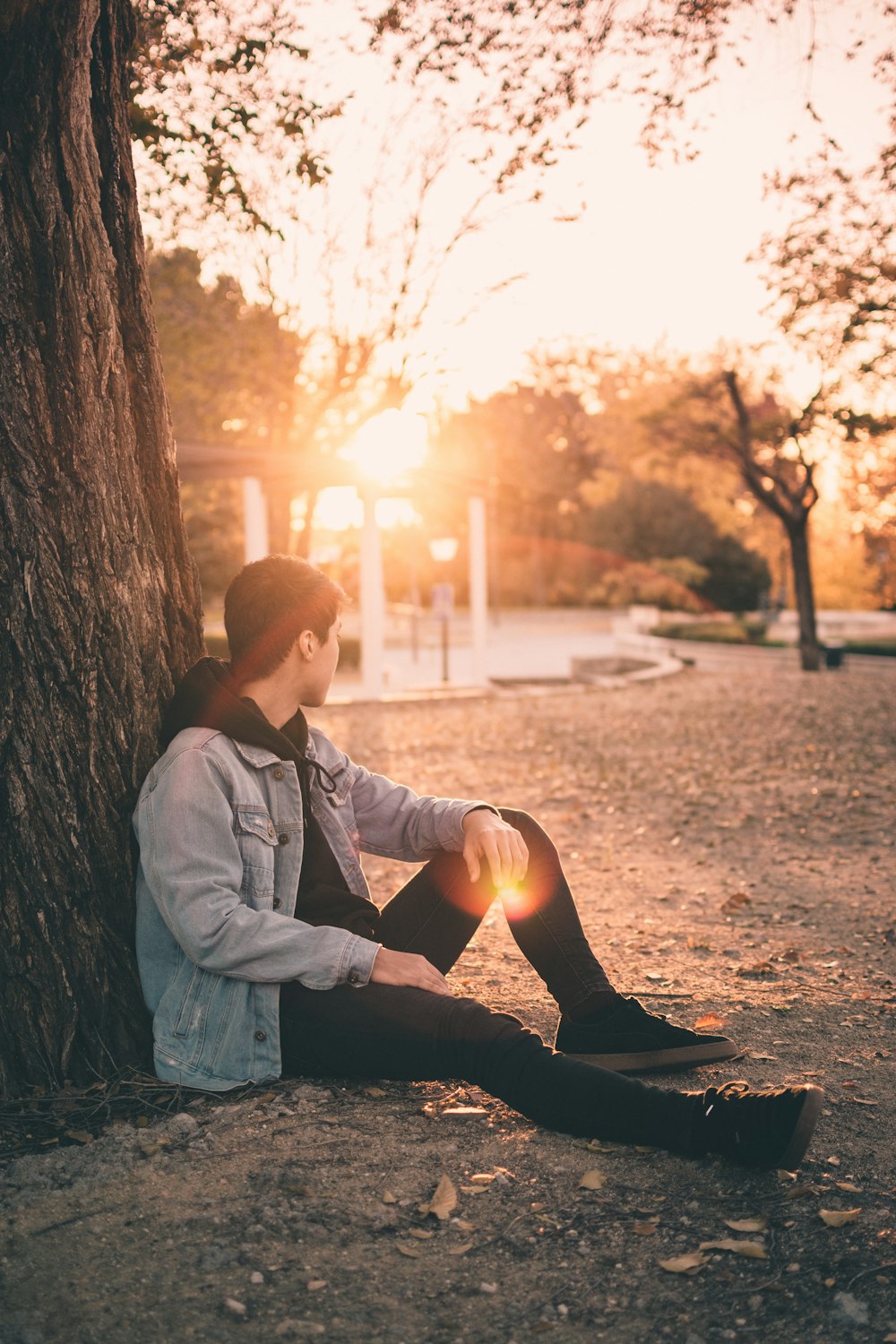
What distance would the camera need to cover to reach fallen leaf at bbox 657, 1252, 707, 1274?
2.37 meters

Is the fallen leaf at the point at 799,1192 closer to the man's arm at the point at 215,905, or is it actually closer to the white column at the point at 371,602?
the man's arm at the point at 215,905

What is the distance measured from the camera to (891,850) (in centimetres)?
696

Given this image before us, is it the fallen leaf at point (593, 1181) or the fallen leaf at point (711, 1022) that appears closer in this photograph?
the fallen leaf at point (593, 1181)

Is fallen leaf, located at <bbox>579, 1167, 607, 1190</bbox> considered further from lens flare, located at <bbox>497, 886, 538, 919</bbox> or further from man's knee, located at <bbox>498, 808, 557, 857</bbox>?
man's knee, located at <bbox>498, 808, 557, 857</bbox>

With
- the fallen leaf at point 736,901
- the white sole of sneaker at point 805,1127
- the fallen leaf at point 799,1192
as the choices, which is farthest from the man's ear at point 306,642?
the fallen leaf at point 736,901

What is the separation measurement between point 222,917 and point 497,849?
0.78m

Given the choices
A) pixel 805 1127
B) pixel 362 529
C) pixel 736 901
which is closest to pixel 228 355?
pixel 362 529

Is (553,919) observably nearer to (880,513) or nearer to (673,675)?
(673,675)

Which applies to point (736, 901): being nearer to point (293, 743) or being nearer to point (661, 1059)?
point (661, 1059)

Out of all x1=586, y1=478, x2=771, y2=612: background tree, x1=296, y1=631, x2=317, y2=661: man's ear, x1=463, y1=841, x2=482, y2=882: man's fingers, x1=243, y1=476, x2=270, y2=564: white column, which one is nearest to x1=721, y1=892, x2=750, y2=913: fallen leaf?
x1=463, y1=841, x2=482, y2=882: man's fingers

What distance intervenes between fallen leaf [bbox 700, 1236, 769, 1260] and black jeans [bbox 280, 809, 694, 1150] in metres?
0.32

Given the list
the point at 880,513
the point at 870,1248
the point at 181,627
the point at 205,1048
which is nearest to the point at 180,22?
the point at 181,627

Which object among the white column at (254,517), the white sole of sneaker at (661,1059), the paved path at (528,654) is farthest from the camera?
the paved path at (528,654)

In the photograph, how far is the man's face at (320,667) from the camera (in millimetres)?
3143
